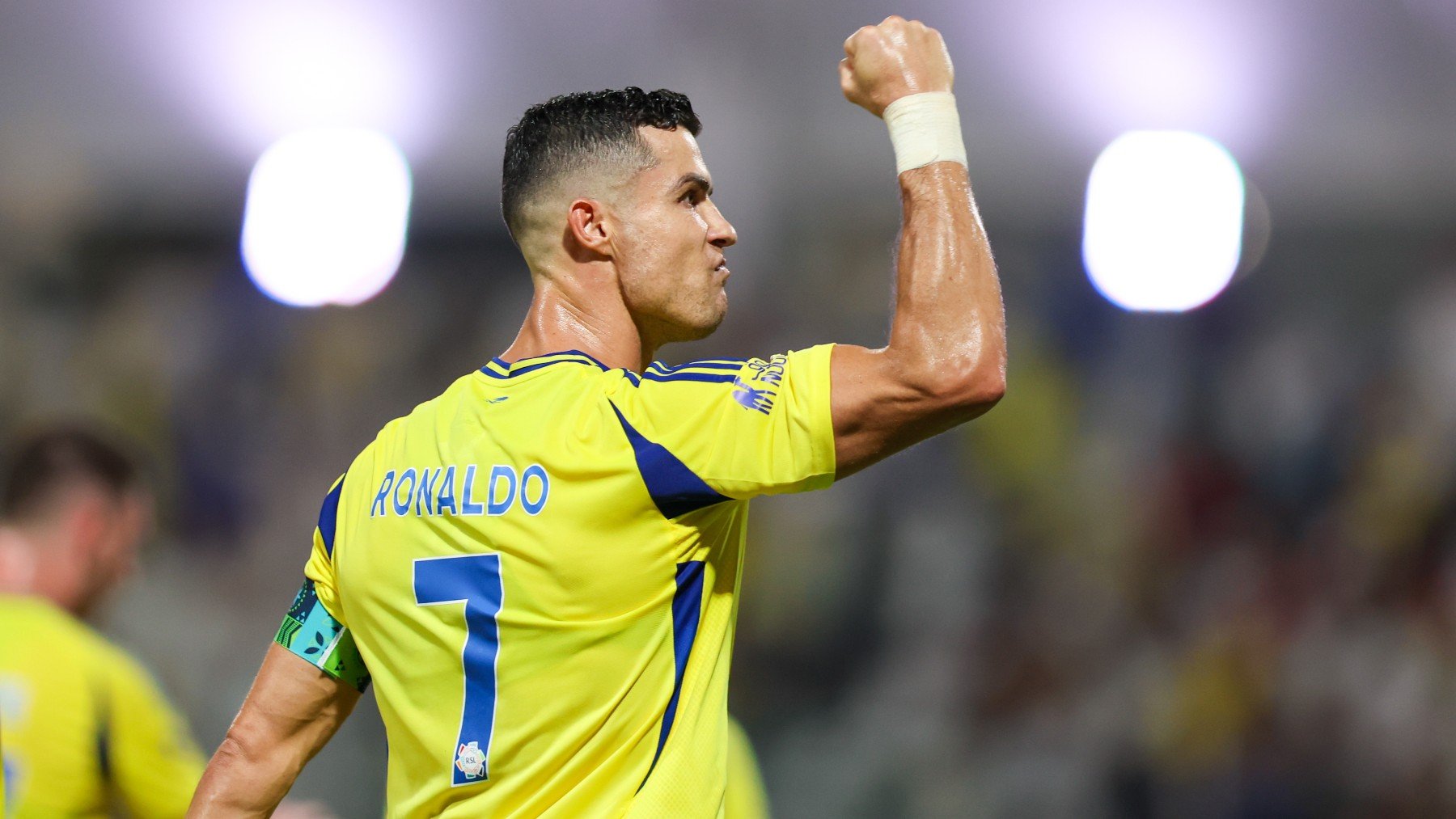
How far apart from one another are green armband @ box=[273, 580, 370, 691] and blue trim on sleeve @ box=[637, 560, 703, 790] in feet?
2.07

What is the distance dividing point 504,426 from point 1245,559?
5.64m

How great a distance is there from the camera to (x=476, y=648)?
79.1 inches

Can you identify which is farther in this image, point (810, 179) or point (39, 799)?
point (810, 179)

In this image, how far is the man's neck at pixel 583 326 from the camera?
227cm

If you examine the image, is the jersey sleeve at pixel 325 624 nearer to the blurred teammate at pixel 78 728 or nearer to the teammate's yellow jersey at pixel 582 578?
the teammate's yellow jersey at pixel 582 578

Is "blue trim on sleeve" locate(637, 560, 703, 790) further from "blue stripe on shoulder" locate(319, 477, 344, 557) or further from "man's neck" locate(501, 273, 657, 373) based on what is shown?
"blue stripe on shoulder" locate(319, 477, 344, 557)

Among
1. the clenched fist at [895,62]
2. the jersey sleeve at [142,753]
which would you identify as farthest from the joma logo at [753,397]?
the jersey sleeve at [142,753]

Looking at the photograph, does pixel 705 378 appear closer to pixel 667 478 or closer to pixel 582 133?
pixel 667 478

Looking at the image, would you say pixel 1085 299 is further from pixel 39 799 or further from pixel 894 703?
pixel 39 799

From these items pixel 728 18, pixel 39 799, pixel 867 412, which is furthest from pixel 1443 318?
pixel 39 799

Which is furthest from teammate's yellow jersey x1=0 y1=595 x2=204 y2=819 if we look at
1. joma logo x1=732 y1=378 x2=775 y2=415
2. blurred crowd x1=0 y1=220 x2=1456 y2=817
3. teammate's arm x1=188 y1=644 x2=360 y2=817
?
blurred crowd x1=0 y1=220 x2=1456 y2=817

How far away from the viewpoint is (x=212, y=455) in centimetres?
704

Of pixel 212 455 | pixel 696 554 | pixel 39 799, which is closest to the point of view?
pixel 696 554

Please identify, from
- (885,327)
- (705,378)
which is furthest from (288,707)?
(885,327)
